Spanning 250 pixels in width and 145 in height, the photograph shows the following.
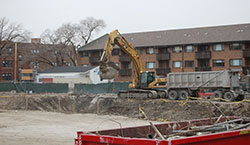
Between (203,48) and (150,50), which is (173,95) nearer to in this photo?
(203,48)

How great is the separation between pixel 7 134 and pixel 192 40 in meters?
48.2

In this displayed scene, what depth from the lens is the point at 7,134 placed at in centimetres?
1608

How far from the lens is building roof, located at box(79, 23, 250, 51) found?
189 feet

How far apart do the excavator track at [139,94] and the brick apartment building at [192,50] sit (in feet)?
101

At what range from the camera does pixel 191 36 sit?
61.2m

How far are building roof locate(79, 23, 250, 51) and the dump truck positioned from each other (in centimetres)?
3013

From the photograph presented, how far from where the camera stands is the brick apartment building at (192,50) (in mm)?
56438

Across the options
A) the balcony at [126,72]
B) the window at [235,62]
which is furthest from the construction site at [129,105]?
the balcony at [126,72]

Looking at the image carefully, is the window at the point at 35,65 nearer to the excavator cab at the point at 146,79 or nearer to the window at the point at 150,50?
the window at the point at 150,50

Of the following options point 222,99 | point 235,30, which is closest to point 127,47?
point 222,99

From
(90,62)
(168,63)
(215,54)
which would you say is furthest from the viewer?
(90,62)

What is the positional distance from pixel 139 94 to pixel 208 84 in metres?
6.31

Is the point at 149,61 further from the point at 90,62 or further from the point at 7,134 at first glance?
the point at 7,134

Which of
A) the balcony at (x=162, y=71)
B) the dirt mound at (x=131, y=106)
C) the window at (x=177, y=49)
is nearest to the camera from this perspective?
the dirt mound at (x=131, y=106)
